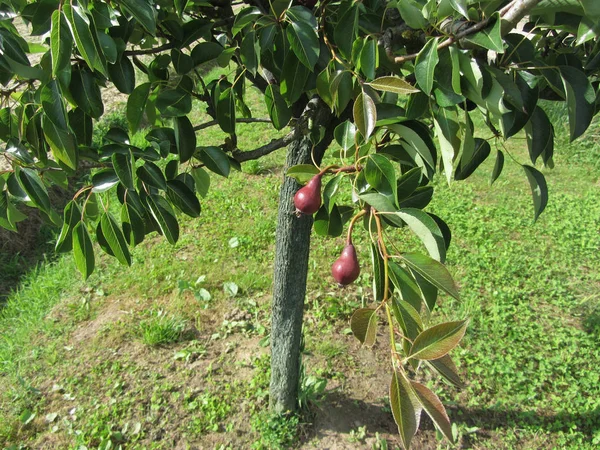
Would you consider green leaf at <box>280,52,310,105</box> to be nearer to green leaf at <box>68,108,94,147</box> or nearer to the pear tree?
the pear tree

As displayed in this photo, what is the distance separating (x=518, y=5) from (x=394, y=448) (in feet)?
5.45

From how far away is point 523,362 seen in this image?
7.66 feet

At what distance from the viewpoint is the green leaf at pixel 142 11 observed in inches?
30.0

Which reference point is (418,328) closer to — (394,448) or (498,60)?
(498,60)

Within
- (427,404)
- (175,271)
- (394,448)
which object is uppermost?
(427,404)

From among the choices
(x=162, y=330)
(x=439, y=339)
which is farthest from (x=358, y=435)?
(x=439, y=339)

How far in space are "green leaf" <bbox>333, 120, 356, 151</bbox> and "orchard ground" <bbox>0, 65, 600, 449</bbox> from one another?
4.26ft

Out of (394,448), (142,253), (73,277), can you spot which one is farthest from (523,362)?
(73,277)

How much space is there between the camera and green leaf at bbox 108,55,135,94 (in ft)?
3.06

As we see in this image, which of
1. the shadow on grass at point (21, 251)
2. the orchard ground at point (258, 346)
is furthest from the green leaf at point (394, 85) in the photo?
the shadow on grass at point (21, 251)

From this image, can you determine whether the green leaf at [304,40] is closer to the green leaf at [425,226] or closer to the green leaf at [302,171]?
the green leaf at [302,171]

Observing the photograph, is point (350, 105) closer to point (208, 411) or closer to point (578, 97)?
point (578, 97)

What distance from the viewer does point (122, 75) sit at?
94 centimetres

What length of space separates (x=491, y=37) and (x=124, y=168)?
2.17 feet
